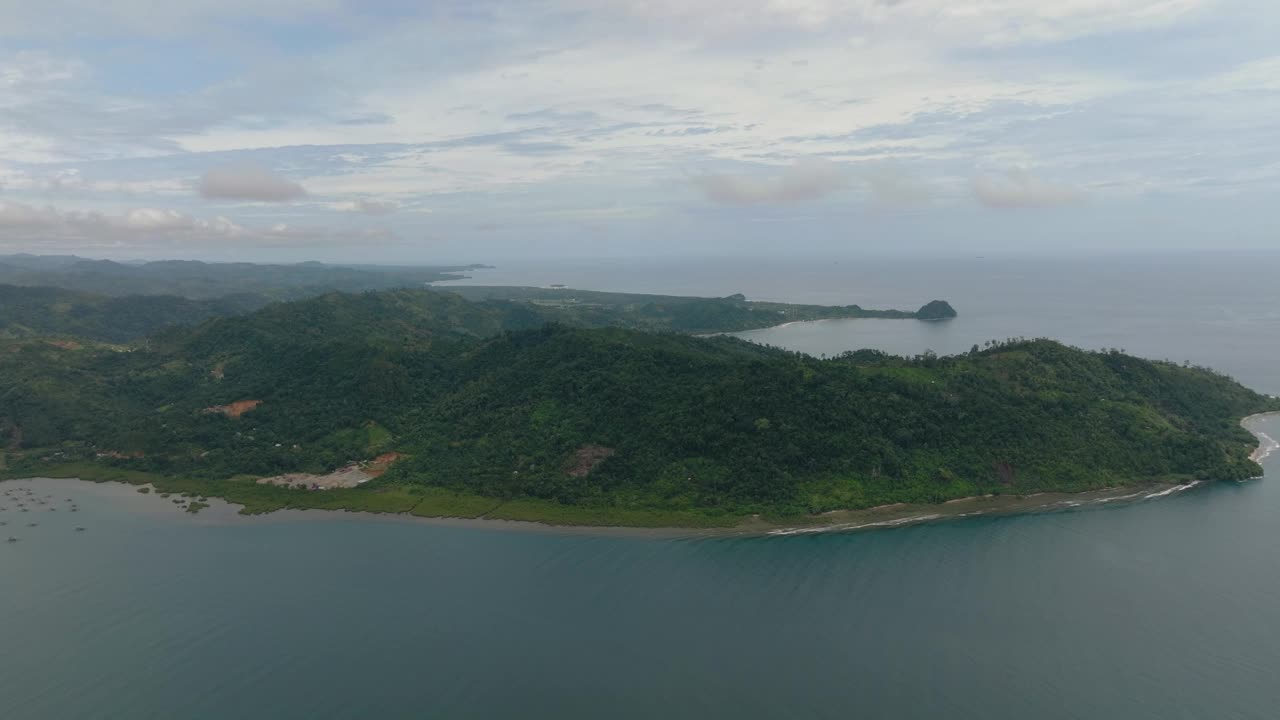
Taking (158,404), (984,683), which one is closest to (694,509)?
(984,683)

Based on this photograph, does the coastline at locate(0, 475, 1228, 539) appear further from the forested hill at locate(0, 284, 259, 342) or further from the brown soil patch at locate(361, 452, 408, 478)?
the forested hill at locate(0, 284, 259, 342)

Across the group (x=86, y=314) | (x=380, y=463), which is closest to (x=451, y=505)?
(x=380, y=463)

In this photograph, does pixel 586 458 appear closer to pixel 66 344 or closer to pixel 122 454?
pixel 122 454

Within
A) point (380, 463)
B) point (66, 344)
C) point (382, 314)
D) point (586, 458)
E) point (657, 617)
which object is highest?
point (382, 314)

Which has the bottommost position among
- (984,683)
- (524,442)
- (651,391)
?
(984,683)

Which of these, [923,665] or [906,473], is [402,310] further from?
[923,665]
